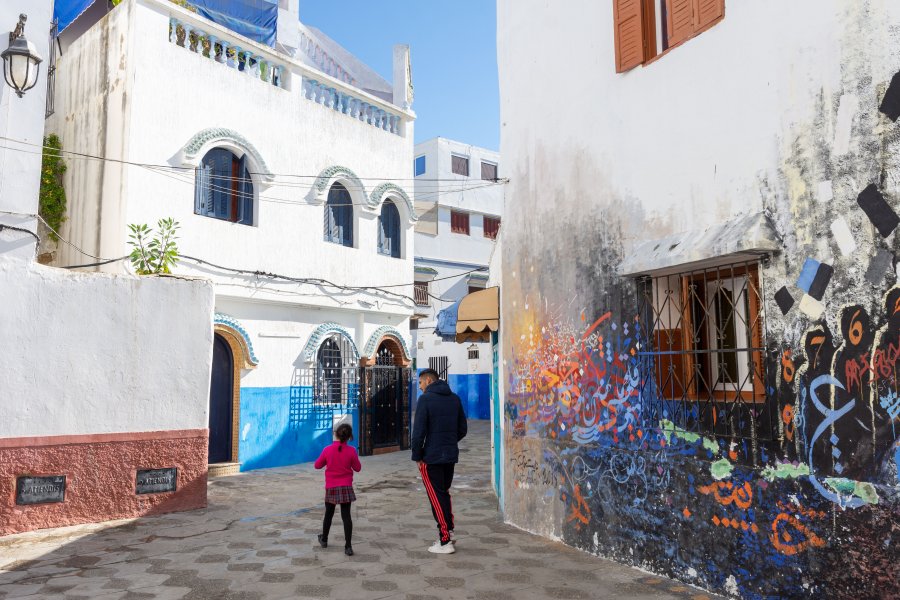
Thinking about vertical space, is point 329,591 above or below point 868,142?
below

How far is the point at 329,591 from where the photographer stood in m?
5.17

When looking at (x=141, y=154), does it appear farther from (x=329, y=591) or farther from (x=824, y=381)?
(x=824, y=381)

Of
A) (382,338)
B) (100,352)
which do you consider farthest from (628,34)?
(382,338)

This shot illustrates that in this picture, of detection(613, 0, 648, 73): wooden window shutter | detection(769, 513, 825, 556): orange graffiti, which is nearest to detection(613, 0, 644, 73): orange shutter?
detection(613, 0, 648, 73): wooden window shutter

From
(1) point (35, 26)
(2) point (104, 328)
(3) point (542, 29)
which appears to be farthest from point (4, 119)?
(3) point (542, 29)

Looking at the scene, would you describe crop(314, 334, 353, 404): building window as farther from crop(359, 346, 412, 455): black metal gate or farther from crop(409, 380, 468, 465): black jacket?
crop(409, 380, 468, 465): black jacket

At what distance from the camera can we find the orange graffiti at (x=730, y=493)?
4547 millimetres

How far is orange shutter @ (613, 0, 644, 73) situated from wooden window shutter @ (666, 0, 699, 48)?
0.82 ft

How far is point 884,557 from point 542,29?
17.9 feet

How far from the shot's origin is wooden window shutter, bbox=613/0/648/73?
18.7 ft

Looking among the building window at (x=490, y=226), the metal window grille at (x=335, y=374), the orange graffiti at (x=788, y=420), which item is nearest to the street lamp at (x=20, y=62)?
the metal window grille at (x=335, y=374)

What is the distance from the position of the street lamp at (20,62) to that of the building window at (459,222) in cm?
2015

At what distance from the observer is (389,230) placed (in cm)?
1559

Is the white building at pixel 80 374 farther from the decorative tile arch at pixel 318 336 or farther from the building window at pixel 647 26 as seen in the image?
the building window at pixel 647 26
